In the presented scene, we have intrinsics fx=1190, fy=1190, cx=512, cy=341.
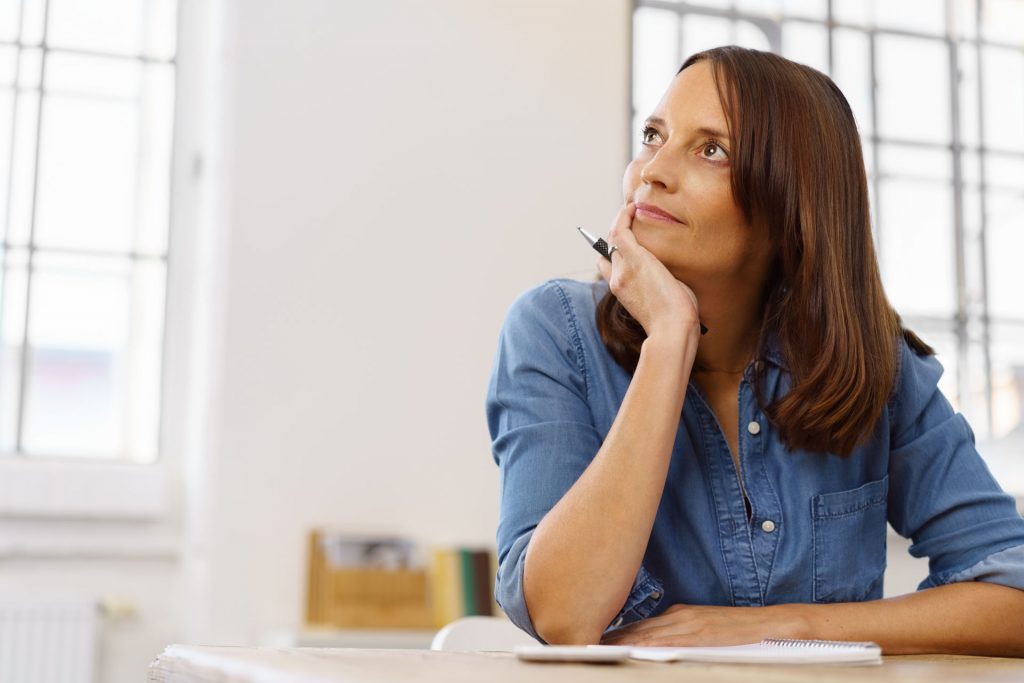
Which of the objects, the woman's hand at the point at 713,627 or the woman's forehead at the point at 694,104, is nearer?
the woman's hand at the point at 713,627

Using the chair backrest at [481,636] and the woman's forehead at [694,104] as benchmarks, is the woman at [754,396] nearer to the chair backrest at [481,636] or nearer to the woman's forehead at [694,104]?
Answer: the woman's forehead at [694,104]

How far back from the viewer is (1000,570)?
132 cm

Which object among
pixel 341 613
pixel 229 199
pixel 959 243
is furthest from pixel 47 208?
pixel 959 243

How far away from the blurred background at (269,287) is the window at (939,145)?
0.63 meters

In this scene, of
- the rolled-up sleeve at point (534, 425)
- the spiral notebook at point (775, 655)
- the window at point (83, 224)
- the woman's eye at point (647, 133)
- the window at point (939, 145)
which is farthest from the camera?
the window at point (939, 145)

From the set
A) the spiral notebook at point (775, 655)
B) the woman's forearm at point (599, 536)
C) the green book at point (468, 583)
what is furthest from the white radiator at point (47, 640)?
the spiral notebook at point (775, 655)

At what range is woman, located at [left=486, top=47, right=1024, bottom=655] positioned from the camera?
4.27 feet

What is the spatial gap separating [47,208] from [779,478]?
2618 mm

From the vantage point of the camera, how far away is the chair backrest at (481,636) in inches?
55.1

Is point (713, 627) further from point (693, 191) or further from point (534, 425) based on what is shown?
point (693, 191)

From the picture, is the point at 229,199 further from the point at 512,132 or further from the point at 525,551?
the point at 525,551

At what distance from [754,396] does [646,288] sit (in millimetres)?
189

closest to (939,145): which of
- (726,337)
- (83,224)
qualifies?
(83,224)

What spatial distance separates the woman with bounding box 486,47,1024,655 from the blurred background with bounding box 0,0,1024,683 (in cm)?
160
